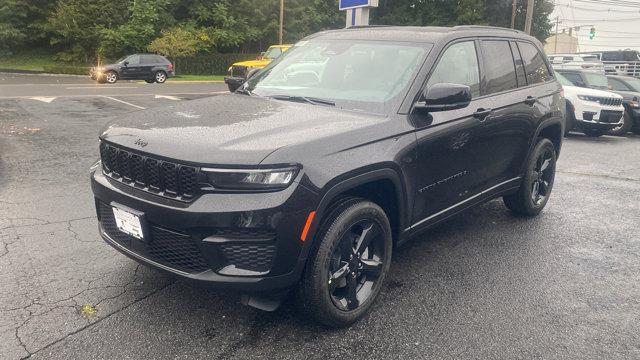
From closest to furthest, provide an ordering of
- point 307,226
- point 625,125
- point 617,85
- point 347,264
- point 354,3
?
point 307,226, point 347,264, point 354,3, point 625,125, point 617,85

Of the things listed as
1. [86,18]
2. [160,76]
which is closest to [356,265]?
[160,76]

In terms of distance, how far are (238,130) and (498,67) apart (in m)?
2.69

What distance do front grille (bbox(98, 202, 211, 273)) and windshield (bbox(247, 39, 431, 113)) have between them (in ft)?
4.78

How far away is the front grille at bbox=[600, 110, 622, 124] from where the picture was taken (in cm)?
1182

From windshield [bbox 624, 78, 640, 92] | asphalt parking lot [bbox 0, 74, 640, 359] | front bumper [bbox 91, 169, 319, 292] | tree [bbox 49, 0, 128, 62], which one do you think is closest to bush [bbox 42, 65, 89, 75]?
tree [bbox 49, 0, 128, 62]

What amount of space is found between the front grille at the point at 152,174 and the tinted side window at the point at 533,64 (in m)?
3.71

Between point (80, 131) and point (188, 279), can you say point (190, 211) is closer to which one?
point (188, 279)

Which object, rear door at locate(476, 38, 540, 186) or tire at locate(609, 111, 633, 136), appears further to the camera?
tire at locate(609, 111, 633, 136)

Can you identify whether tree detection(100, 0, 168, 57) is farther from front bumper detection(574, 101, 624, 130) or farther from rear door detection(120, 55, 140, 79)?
front bumper detection(574, 101, 624, 130)

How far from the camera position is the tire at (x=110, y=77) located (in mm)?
24109

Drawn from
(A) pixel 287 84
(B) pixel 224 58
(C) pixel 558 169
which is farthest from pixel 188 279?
(B) pixel 224 58

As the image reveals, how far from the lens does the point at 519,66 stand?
4.82 m

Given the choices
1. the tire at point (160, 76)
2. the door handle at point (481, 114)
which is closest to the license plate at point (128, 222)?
the door handle at point (481, 114)

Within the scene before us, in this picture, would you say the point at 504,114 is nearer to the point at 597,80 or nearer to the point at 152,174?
the point at 152,174
